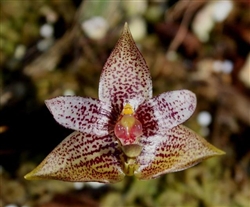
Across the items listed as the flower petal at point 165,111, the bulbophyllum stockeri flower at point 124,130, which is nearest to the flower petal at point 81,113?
the bulbophyllum stockeri flower at point 124,130

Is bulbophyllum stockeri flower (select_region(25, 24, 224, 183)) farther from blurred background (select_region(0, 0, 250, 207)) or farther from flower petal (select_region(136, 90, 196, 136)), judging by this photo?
blurred background (select_region(0, 0, 250, 207))

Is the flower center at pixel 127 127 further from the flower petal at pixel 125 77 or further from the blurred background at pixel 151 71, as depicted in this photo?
the blurred background at pixel 151 71

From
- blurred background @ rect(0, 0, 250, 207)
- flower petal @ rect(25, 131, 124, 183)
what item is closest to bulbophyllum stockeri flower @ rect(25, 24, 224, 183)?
flower petal @ rect(25, 131, 124, 183)

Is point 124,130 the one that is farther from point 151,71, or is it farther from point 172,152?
point 151,71

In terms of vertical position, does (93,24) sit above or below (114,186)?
above

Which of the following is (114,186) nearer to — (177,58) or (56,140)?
(56,140)

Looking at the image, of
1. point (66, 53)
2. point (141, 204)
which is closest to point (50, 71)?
point (66, 53)

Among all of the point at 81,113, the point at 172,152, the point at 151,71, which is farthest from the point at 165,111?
the point at 151,71
